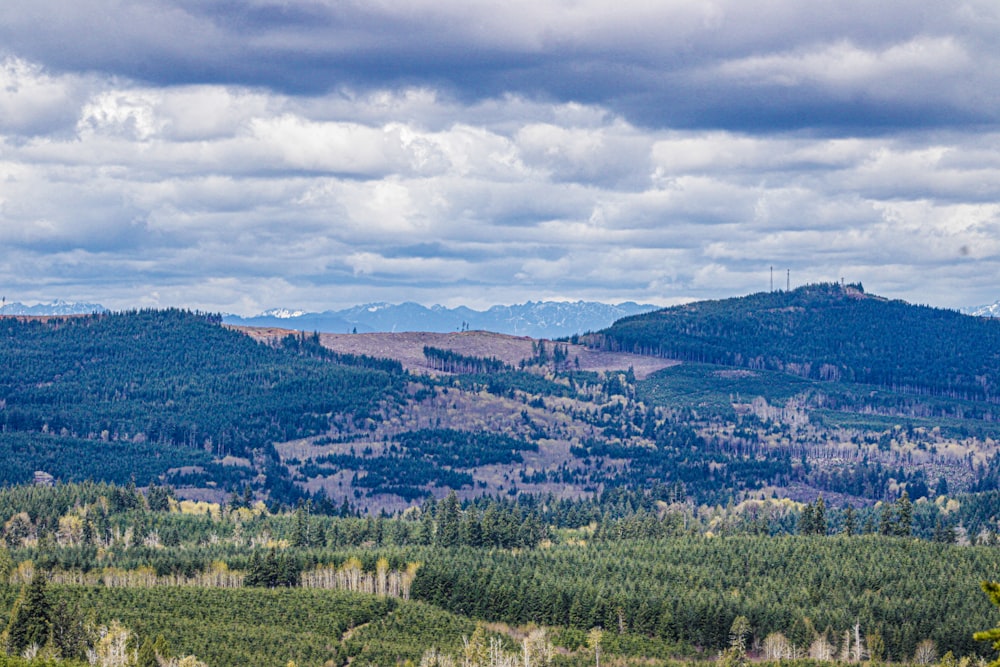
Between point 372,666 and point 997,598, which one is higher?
point 997,598

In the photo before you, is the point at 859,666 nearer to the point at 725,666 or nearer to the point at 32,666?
the point at 725,666

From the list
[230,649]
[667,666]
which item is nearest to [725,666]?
[667,666]

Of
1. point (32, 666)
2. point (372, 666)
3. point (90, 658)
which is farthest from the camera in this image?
point (372, 666)

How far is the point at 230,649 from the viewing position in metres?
195

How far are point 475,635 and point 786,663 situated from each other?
139 feet

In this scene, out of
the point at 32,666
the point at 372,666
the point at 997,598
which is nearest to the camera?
the point at 997,598

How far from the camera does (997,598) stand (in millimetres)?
73688

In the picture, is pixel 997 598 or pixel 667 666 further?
pixel 667 666

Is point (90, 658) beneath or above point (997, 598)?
beneath

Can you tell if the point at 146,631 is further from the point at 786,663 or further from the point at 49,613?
the point at 786,663

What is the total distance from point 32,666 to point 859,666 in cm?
10657

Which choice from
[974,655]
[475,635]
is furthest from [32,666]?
[974,655]

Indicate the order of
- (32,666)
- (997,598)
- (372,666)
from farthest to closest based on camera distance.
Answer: (372,666)
(32,666)
(997,598)

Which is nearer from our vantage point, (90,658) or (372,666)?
(90,658)
